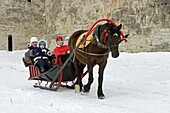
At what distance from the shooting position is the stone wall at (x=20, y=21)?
2472cm

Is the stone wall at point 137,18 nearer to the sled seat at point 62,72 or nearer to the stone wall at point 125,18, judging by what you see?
the stone wall at point 125,18

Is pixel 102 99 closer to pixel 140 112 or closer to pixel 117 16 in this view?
pixel 140 112

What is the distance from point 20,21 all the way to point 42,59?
19.3 meters

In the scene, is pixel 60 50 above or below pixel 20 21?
below

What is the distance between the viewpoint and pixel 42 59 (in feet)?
21.6

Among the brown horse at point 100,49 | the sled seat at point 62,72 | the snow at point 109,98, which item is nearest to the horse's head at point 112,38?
the brown horse at point 100,49

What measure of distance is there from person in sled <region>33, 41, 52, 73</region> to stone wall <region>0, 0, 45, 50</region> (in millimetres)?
18832

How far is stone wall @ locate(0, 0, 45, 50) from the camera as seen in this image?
2472 cm

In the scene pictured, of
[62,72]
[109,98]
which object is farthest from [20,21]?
[109,98]

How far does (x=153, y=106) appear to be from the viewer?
4.68 metres

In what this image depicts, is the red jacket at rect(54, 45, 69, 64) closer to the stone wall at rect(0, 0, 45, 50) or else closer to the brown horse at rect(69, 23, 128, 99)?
the brown horse at rect(69, 23, 128, 99)

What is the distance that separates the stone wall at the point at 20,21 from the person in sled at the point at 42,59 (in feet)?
61.8

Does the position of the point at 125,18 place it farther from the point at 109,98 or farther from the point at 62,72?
the point at 109,98

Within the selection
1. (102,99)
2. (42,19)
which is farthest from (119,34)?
(42,19)
